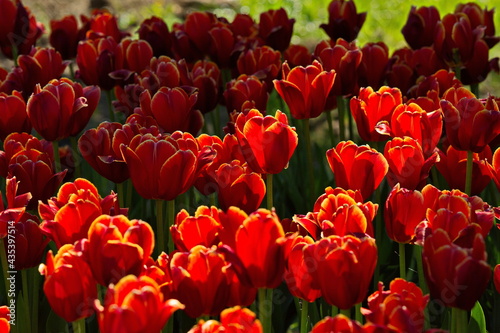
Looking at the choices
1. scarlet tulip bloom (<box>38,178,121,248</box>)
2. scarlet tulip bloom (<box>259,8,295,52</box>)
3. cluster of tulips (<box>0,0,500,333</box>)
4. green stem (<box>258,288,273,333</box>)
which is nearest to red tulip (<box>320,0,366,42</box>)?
cluster of tulips (<box>0,0,500,333</box>)

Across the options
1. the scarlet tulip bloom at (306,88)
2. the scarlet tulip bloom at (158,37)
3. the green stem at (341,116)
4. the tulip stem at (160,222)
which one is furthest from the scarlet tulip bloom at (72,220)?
the scarlet tulip bloom at (158,37)

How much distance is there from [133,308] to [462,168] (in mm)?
1174

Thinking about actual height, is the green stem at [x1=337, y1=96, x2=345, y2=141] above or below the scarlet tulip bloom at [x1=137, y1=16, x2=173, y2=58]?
below

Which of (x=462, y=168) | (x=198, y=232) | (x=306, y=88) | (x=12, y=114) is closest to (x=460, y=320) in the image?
(x=198, y=232)

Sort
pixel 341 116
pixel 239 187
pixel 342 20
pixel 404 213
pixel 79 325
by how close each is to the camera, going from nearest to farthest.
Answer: pixel 79 325, pixel 404 213, pixel 239 187, pixel 341 116, pixel 342 20

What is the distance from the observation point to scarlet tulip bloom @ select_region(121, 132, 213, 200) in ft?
5.59

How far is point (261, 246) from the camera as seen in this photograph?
4.44 ft

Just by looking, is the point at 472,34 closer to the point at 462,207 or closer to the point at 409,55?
the point at 409,55

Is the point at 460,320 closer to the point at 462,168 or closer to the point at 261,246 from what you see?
the point at 261,246

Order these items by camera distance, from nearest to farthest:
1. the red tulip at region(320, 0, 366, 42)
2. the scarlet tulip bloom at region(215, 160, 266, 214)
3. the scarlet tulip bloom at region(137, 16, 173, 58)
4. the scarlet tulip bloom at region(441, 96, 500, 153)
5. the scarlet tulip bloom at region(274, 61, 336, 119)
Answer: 1. the scarlet tulip bloom at region(215, 160, 266, 214)
2. the scarlet tulip bloom at region(441, 96, 500, 153)
3. the scarlet tulip bloom at region(274, 61, 336, 119)
4. the scarlet tulip bloom at region(137, 16, 173, 58)
5. the red tulip at region(320, 0, 366, 42)

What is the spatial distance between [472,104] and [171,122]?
0.83m

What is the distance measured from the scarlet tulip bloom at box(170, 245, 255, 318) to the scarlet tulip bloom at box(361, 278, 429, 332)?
25 centimetres

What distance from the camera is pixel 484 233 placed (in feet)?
4.94

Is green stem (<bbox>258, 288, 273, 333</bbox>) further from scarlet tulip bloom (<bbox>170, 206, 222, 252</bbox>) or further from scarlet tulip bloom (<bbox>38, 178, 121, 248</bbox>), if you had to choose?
scarlet tulip bloom (<bbox>38, 178, 121, 248</bbox>)
